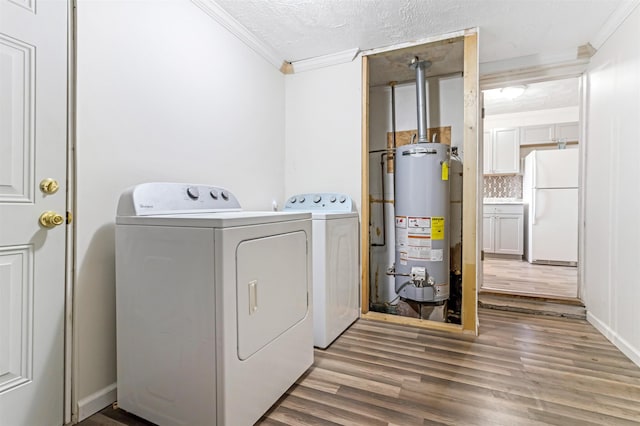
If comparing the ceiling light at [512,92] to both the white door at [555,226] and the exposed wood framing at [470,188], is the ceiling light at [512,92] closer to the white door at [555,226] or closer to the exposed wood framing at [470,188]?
the white door at [555,226]

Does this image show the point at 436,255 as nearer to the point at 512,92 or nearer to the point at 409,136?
the point at 409,136

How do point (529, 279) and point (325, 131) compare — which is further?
point (529, 279)

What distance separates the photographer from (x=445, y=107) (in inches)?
119

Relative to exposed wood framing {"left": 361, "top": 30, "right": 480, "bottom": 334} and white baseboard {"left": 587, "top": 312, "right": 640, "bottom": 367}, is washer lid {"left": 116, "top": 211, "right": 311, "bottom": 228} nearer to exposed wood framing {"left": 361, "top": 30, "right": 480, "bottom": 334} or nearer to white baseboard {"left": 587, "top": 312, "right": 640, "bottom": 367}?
exposed wood framing {"left": 361, "top": 30, "right": 480, "bottom": 334}

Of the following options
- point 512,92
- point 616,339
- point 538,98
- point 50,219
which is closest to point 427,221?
point 616,339

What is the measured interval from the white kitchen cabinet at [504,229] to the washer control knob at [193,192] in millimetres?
4808

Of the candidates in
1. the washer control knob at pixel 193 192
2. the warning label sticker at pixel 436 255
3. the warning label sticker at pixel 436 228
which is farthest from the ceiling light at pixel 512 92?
the washer control knob at pixel 193 192

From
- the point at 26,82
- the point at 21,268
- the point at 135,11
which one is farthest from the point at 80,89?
the point at 21,268

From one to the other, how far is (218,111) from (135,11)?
2.25 feet

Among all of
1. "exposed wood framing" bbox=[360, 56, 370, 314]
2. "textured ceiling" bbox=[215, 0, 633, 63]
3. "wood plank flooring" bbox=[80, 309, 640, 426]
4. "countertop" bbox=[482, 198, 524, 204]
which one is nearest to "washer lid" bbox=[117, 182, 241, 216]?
"wood plank flooring" bbox=[80, 309, 640, 426]

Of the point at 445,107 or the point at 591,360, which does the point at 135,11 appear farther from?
the point at 591,360

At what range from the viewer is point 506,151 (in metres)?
5.17

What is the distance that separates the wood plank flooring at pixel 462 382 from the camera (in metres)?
1.34

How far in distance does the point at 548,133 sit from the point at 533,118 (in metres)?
0.36
